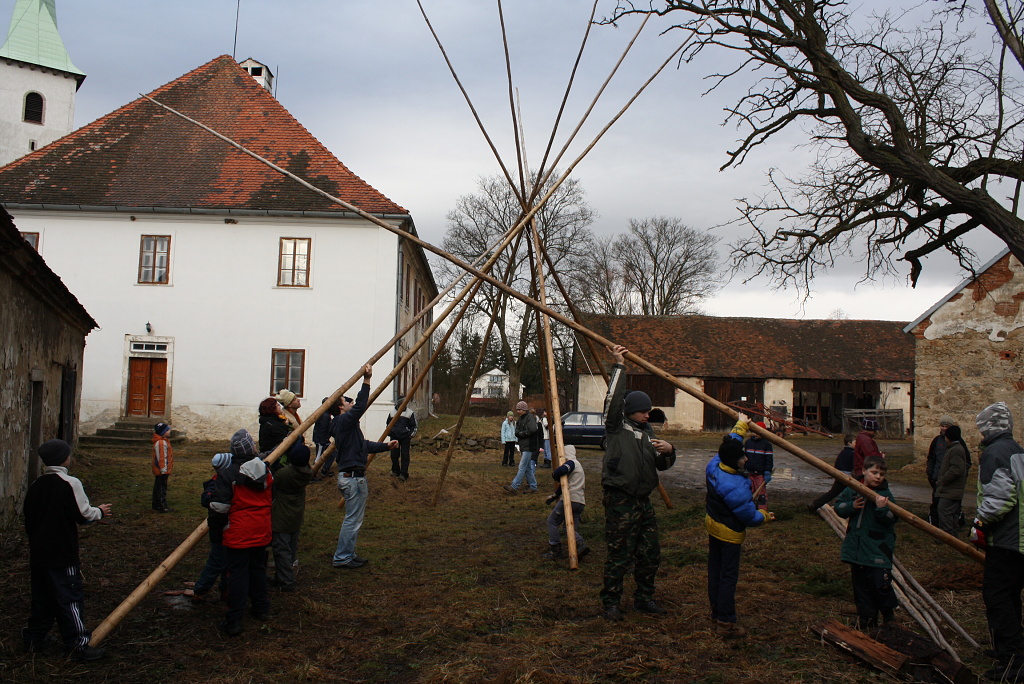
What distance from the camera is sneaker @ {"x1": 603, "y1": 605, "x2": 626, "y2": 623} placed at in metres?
5.87

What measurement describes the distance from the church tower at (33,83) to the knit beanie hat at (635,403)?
116 feet

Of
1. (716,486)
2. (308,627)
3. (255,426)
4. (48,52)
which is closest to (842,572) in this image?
(716,486)

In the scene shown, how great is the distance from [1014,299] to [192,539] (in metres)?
18.1

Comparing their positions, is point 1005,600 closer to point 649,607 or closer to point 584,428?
point 649,607

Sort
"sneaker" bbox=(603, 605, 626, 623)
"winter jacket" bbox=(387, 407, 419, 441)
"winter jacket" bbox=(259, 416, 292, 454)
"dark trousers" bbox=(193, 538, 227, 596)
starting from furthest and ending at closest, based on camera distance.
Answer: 1. "winter jacket" bbox=(387, 407, 419, 441)
2. "winter jacket" bbox=(259, 416, 292, 454)
3. "dark trousers" bbox=(193, 538, 227, 596)
4. "sneaker" bbox=(603, 605, 626, 623)

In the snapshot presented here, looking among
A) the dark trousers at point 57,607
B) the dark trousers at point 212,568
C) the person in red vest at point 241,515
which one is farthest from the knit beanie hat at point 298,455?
the dark trousers at point 57,607

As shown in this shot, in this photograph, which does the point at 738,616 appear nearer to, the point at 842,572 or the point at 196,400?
the point at 842,572

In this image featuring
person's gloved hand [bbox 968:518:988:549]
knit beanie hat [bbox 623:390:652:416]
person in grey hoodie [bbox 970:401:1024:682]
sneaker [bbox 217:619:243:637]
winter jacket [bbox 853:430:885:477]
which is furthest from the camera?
winter jacket [bbox 853:430:885:477]

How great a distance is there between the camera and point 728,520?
5.57 metres

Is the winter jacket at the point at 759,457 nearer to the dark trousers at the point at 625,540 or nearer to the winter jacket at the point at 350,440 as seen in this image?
the dark trousers at the point at 625,540

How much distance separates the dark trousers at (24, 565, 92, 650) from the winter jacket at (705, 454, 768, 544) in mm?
4394

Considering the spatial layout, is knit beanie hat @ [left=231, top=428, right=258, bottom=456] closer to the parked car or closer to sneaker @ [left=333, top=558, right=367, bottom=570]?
sneaker @ [left=333, top=558, right=367, bottom=570]

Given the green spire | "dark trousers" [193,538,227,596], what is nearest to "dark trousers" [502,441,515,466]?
"dark trousers" [193,538,227,596]

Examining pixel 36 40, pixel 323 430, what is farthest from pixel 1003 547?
pixel 36 40
